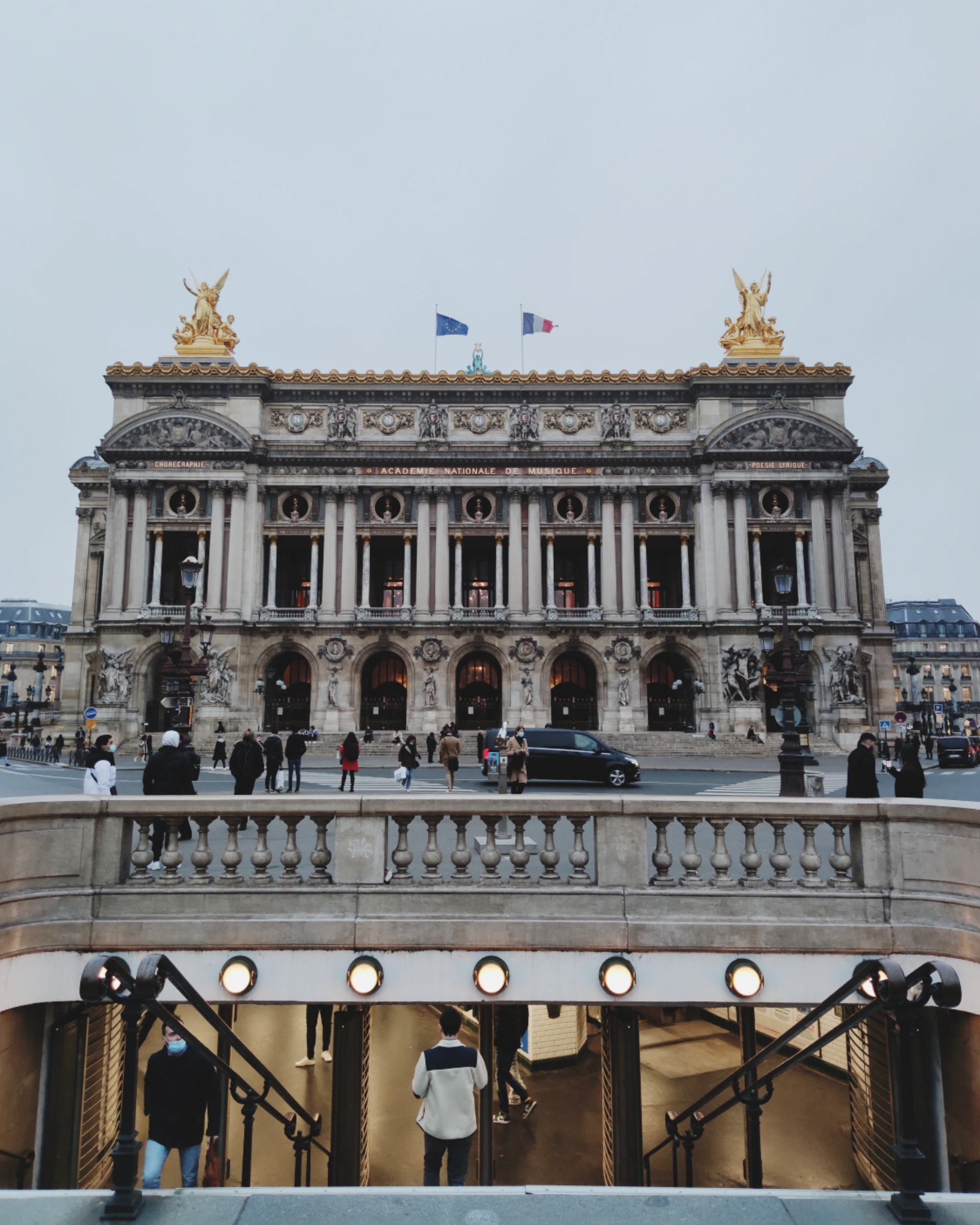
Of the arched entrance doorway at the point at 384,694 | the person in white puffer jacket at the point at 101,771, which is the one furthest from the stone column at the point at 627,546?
the person in white puffer jacket at the point at 101,771

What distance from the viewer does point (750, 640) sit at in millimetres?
45375

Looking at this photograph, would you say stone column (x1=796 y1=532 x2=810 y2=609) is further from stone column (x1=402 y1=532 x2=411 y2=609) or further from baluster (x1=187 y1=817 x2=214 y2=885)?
baluster (x1=187 y1=817 x2=214 y2=885)

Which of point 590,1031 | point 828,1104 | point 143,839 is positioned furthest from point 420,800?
point 828,1104

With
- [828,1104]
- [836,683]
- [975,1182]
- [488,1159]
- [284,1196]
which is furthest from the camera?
[836,683]

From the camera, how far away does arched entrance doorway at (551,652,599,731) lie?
155 ft

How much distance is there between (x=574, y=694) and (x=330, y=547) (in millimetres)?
18252

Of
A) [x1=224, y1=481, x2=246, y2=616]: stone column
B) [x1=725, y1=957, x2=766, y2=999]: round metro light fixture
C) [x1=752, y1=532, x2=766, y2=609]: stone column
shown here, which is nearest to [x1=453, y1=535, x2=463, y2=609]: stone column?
[x1=224, y1=481, x2=246, y2=616]: stone column

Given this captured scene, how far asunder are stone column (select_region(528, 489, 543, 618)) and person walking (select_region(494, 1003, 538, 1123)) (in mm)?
39908

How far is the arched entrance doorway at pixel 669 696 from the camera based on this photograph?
1865 inches

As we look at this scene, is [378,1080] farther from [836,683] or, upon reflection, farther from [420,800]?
[836,683]

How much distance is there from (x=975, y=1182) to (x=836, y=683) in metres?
41.8

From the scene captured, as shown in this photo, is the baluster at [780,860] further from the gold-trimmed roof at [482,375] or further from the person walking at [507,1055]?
the gold-trimmed roof at [482,375]

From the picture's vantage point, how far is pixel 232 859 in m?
7.02

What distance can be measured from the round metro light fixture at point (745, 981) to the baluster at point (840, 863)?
1.11m
